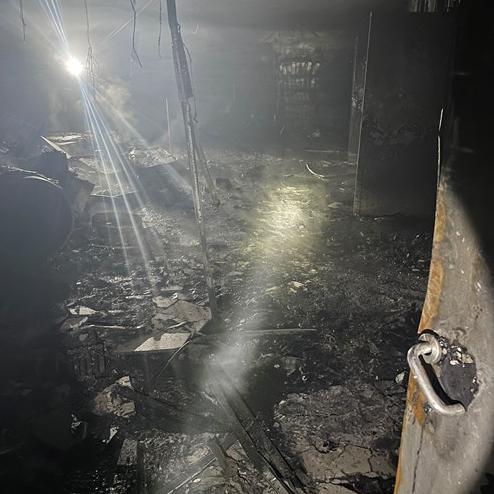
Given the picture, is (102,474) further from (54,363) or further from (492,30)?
(492,30)

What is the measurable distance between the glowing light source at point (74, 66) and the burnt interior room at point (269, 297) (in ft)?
21.9

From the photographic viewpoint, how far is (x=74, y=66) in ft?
56.3

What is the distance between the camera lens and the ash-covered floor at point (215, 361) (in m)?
2.79

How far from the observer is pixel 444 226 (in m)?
0.92

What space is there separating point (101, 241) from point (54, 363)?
3.10 meters

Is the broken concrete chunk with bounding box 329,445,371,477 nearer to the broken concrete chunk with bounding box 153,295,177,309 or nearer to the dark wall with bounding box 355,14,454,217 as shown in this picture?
the broken concrete chunk with bounding box 153,295,177,309

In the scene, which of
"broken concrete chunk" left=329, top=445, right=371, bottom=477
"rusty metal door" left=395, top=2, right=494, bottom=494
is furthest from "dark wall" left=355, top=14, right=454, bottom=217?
"rusty metal door" left=395, top=2, right=494, bottom=494

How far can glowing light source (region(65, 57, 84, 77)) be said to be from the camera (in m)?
16.9

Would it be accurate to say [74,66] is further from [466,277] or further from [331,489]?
[466,277]

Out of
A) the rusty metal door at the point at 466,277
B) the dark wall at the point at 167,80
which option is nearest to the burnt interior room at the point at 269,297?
the rusty metal door at the point at 466,277

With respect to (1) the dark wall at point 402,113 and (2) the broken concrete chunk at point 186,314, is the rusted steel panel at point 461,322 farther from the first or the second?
(1) the dark wall at point 402,113

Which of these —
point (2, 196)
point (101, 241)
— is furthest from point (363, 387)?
point (2, 196)

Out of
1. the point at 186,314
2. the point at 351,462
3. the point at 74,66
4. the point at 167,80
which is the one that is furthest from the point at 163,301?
the point at 74,66

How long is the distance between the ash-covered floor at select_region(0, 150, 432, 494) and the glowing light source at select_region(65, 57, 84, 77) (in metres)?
14.3
